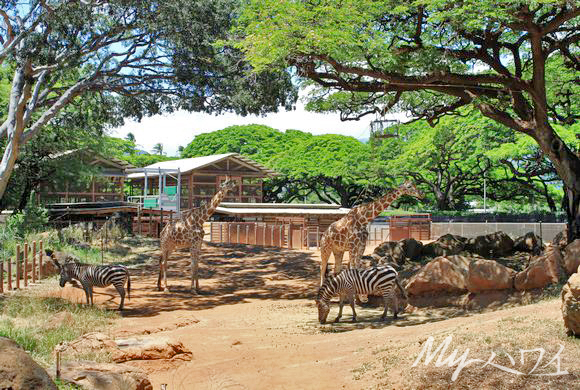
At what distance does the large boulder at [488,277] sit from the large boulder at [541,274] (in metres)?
0.21

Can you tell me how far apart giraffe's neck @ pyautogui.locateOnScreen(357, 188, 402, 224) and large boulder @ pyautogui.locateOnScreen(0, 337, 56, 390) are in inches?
439

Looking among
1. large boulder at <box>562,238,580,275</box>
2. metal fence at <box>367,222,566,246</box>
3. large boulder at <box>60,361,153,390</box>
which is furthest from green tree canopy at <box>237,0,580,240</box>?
metal fence at <box>367,222,566,246</box>

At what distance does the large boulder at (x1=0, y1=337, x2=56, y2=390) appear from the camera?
16.3 feet

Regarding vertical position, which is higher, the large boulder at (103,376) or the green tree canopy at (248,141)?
the green tree canopy at (248,141)

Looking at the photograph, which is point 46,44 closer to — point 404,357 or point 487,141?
point 404,357

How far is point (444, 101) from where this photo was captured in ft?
66.2

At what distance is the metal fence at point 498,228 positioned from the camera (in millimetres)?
30141

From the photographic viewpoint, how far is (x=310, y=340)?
10727mm

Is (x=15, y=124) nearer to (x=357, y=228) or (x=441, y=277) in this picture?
(x=357, y=228)

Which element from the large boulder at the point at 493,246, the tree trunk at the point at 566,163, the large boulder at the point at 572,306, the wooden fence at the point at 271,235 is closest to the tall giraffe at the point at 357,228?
the tree trunk at the point at 566,163

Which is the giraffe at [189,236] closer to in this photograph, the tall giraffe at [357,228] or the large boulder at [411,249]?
the tall giraffe at [357,228]

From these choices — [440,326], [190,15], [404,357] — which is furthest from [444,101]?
[404,357]

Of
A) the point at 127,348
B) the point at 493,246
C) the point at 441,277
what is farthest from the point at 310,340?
the point at 493,246

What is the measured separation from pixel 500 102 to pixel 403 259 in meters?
5.60
